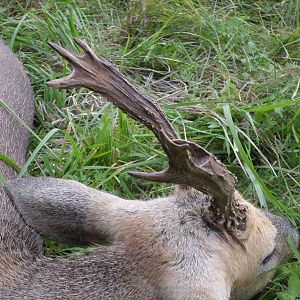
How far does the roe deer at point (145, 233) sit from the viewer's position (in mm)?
3182

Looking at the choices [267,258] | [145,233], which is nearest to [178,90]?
[267,258]

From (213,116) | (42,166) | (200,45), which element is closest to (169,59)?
(200,45)

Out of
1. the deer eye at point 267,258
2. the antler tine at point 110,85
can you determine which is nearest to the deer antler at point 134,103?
the antler tine at point 110,85

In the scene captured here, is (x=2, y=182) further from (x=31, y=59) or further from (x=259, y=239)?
(x=31, y=59)

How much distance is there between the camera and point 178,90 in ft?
17.1

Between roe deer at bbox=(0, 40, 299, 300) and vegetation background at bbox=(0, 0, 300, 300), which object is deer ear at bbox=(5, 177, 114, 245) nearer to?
roe deer at bbox=(0, 40, 299, 300)

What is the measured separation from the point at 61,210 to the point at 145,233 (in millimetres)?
430

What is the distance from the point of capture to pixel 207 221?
3.35 meters

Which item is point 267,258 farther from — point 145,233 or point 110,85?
point 110,85

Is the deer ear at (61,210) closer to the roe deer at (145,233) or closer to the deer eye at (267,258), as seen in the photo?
the roe deer at (145,233)

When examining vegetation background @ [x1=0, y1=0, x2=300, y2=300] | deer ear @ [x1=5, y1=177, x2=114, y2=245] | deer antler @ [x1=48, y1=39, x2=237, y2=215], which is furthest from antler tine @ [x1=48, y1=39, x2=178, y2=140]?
vegetation background @ [x1=0, y1=0, x2=300, y2=300]

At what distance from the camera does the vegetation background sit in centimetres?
448

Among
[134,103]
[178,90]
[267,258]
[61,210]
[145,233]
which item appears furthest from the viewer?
[178,90]

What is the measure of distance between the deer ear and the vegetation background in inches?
5.5
